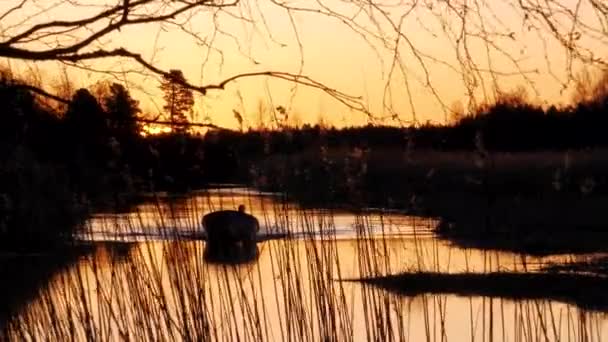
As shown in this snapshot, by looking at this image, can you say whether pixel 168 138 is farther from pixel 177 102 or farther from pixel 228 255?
pixel 228 255

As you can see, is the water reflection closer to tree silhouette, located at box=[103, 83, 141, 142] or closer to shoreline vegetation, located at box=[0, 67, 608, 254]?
shoreline vegetation, located at box=[0, 67, 608, 254]

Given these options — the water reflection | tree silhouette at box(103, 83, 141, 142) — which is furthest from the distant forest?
the water reflection

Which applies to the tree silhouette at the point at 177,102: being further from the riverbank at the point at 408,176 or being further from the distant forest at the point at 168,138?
the riverbank at the point at 408,176

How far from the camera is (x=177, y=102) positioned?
2.80m

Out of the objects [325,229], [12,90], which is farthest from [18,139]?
[325,229]

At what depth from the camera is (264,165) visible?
3527 millimetres

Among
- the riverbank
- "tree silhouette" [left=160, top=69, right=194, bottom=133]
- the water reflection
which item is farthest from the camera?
the water reflection

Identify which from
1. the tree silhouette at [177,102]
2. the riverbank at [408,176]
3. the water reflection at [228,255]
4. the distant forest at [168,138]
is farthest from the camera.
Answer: the water reflection at [228,255]

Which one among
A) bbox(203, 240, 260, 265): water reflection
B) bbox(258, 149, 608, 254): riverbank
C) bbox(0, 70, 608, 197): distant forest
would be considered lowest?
bbox(203, 240, 260, 265): water reflection

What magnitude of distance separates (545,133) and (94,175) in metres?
3.10

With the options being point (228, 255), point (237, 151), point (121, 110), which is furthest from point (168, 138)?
point (228, 255)

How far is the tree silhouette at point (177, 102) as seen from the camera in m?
2.69

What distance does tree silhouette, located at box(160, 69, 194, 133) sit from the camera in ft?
8.83

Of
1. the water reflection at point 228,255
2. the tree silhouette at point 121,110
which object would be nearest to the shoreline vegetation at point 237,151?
the tree silhouette at point 121,110
